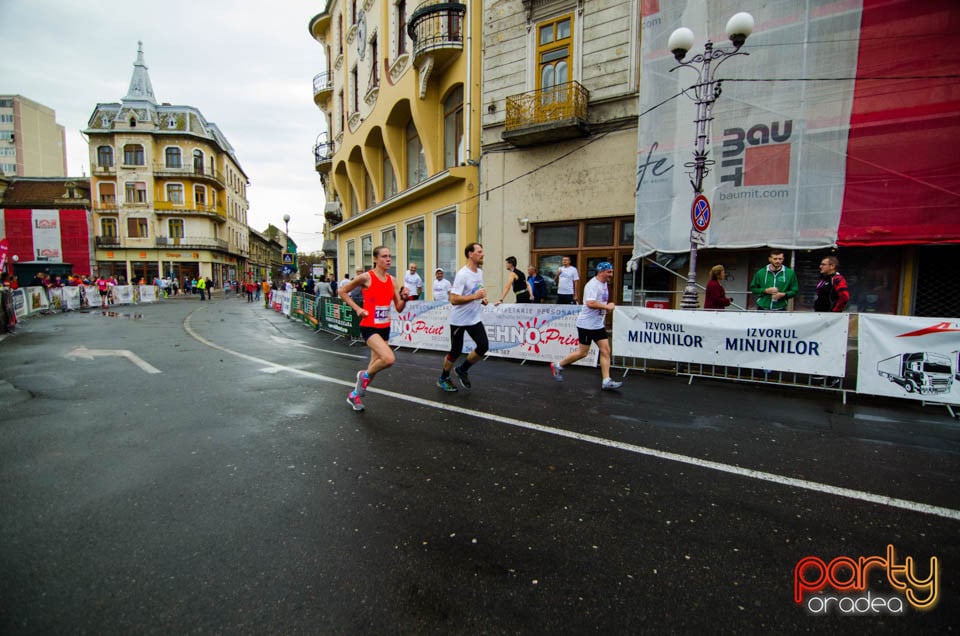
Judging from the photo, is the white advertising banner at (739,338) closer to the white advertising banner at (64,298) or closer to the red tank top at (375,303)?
the red tank top at (375,303)

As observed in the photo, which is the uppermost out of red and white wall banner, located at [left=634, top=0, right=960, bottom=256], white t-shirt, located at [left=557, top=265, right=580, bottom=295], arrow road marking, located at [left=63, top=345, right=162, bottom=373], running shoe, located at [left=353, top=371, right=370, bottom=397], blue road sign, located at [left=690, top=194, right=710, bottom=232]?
red and white wall banner, located at [left=634, top=0, right=960, bottom=256]

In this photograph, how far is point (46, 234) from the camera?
49.8 metres

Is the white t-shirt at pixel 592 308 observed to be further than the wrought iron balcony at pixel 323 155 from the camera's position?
No

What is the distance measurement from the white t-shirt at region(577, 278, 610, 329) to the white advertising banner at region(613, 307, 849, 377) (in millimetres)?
1442

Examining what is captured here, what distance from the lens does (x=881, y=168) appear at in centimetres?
909

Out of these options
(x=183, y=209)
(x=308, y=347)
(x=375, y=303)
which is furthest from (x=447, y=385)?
(x=183, y=209)

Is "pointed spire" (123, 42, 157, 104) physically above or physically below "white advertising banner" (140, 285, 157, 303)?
above

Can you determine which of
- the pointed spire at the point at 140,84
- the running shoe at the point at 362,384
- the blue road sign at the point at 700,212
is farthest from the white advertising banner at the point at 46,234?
the blue road sign at the point at 700,212

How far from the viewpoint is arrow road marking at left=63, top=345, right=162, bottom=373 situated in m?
8.30

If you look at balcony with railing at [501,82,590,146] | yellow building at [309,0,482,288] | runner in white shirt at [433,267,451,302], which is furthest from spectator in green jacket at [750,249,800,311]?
yellow building at [309,0,482,288]

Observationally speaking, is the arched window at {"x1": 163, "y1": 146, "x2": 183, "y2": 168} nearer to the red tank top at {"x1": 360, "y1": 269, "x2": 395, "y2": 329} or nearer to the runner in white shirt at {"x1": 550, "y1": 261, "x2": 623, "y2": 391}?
the red tank top at {"x1": 360, "y1": 269, "x2": 395, "y2": 329}

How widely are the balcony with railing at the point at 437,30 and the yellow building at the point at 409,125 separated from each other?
0.03 meters

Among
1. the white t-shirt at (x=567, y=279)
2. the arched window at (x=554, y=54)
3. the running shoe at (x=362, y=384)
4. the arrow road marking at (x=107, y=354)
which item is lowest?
the arrow road marking at (x=107, y=354)

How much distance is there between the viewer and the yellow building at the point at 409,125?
1527 cm
